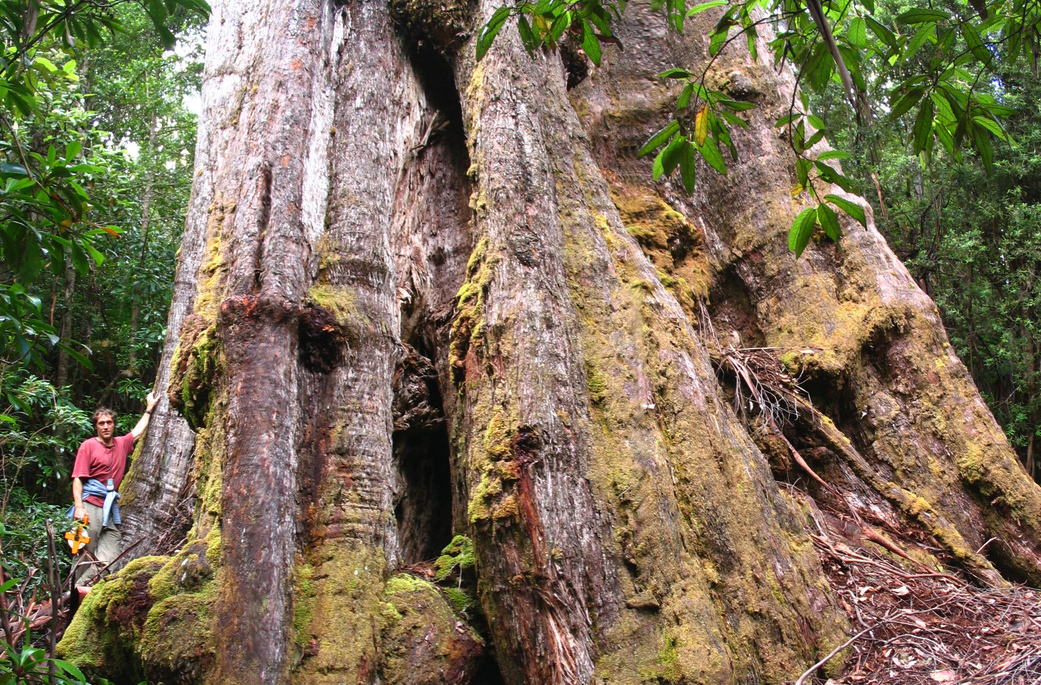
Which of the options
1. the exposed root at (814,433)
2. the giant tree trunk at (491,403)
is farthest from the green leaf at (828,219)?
the exposed root at (814,433)

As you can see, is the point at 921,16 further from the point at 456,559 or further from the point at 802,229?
the point at 456,559

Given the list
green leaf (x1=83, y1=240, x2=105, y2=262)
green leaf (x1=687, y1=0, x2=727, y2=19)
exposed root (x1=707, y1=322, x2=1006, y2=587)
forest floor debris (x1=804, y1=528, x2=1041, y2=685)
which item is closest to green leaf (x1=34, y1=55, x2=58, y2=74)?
green leaf (x1=83, y1=240, x2=105, y2=262)

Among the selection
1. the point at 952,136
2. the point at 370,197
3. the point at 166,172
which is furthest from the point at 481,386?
the point at 166,172

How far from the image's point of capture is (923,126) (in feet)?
4.67

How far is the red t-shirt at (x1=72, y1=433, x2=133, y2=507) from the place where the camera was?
18.0ft

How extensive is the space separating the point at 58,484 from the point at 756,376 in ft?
32.0

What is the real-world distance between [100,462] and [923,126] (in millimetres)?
6038

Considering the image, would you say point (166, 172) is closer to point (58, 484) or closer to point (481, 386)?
point (58, 484)

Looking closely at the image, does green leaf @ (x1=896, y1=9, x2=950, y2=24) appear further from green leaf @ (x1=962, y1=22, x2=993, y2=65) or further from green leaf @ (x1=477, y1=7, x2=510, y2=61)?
green leaf @ (x1=477, y1=7, x2=510, y2=61)

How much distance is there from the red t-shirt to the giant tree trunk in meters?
1.82

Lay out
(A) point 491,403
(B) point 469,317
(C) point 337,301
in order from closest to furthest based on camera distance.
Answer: (A) point 491,403
(C) point 337,301
(B) point 469,317

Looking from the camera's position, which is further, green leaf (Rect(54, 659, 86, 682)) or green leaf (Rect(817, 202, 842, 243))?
green leaf (Rect(54, 659, 86, 682))

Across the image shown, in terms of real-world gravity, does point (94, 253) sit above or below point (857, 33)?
below

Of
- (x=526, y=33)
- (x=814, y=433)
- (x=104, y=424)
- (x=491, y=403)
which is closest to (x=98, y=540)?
(x=104, y=424)
